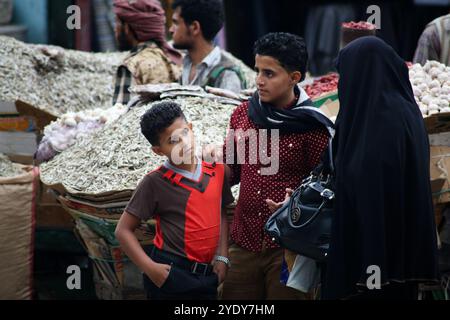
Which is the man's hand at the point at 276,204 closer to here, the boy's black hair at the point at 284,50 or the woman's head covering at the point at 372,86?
the woman's head covering at the point at 372,86

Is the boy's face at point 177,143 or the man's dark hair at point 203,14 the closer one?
the boy's face at point 177,143

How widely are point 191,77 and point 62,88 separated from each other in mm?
1557

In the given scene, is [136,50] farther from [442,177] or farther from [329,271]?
[329,271]

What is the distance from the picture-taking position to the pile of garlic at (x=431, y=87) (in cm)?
396

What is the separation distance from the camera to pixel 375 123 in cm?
304

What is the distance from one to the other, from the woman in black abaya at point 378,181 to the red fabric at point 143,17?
7.66 ft

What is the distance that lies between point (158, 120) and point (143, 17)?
2.21 meters

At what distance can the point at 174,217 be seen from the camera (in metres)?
3.22

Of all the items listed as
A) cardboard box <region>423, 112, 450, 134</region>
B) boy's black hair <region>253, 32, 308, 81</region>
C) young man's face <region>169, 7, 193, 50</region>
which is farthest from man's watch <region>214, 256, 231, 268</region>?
young man's face <region>169, 7, 193, 50</region>

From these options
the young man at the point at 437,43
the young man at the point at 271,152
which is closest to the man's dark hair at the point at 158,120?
the young man at the point at 271,152

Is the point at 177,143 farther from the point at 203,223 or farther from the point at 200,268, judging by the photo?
the point at 200,268

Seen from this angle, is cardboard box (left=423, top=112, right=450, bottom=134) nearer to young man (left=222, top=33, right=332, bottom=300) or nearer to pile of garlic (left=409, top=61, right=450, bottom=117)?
pile of garlic (left=409, top=61, right=450, bottom=117)

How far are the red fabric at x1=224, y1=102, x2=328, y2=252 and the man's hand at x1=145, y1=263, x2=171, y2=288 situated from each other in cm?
47

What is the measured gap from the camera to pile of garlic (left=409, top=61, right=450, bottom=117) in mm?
3956
